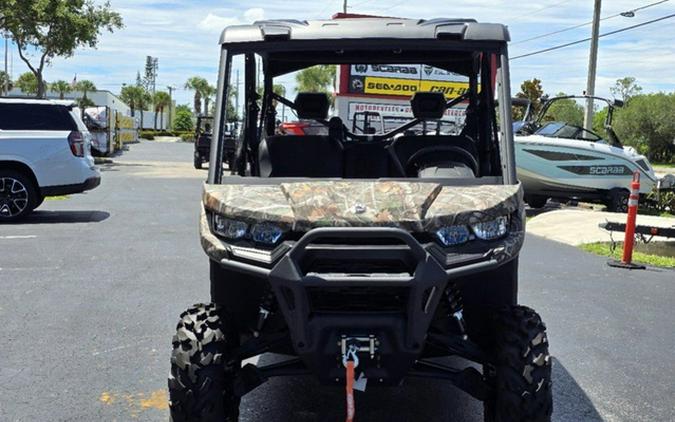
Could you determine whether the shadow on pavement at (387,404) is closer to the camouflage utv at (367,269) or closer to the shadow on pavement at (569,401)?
the shadow on pavement at (569,401)

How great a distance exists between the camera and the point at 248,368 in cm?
377

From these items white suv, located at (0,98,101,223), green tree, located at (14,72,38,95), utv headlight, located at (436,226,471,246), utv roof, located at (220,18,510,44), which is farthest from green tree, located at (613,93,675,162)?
green tree, located at (14,72,38,95)

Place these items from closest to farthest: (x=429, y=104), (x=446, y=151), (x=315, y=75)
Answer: (x=446, y=151), (x=429, y=104), (x=315, y=75)

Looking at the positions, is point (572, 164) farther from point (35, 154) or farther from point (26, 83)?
point (26, 83)

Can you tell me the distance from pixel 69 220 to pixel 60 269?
428cm

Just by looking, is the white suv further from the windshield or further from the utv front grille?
the utv front grille

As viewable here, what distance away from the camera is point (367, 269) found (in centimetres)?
338

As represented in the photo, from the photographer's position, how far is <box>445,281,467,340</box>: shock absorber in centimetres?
378

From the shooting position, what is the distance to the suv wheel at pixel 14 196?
40.0ft

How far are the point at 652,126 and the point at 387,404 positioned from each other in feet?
171

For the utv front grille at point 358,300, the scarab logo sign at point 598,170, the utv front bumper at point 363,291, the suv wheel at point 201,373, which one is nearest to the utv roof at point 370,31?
the utv front bumper at point 363,291

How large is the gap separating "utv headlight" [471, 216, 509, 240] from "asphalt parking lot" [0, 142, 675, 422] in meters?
1.39

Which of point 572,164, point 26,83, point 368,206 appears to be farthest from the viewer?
point 26,83

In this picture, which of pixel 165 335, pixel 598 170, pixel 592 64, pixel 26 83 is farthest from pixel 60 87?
pixel 165 335
